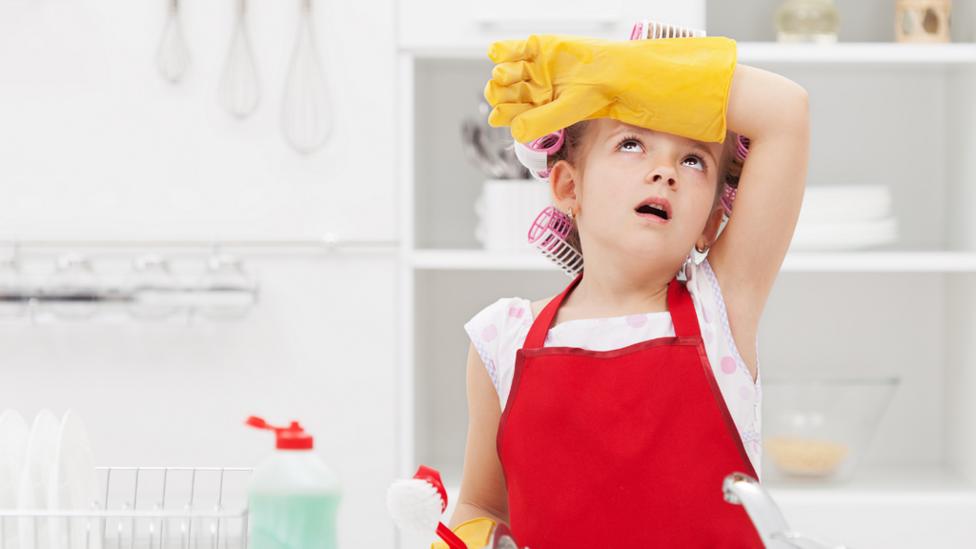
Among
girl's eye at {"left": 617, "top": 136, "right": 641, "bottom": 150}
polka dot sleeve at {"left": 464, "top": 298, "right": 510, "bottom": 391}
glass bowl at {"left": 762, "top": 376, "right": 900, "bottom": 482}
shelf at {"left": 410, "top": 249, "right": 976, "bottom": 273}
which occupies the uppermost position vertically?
girl's eye at {"left": 617, "top": 136, "right": 641, "bottom": 150}

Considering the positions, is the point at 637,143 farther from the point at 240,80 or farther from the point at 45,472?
the point at 240,80

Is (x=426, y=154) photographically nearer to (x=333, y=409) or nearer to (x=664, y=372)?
(x=333, y=409)

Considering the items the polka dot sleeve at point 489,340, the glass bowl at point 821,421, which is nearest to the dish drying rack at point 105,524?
the polka dot sleeve at point 489,340

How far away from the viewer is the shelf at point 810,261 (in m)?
1.92

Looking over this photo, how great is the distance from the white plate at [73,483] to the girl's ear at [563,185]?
1.50 ft

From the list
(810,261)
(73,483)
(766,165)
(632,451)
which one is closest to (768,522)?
(632,451)

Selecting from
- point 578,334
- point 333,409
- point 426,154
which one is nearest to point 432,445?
point 333,409

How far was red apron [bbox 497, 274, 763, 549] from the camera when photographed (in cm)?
95

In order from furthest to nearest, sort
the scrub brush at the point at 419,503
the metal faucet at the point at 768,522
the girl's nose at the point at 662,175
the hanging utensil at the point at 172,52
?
the hanging utensil at the point at 172,52 < the girl's nose at the point at 662,175 < the scrub brush at the point at 419,503 < the metal faucet at the point at 768,522

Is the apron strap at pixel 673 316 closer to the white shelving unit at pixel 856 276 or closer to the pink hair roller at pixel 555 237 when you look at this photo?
the pink hair roller at pixel 555 237

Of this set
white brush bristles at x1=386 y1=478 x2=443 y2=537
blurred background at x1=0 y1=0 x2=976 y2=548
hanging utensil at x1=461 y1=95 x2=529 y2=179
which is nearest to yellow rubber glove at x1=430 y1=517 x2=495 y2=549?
white brush bristles at x1=386 y1=478 x2=443 y2=537

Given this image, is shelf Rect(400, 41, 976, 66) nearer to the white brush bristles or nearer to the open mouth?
the open mouth

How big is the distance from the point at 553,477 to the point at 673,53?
0.36 m

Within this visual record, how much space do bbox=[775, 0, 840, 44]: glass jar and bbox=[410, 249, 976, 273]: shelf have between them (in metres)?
0.38
